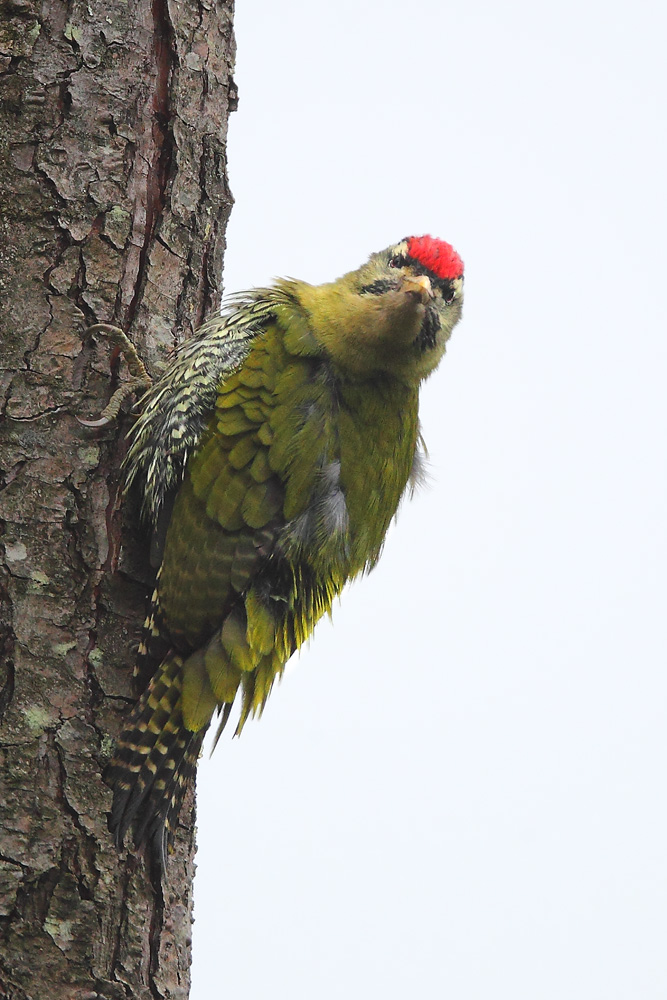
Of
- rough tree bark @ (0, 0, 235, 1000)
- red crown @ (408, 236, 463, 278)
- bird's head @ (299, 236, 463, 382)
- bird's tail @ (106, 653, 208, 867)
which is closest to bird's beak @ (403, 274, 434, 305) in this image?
bird's head @ (299, 236, 463, 382)

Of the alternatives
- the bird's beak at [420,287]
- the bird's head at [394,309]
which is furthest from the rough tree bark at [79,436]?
the bird's beak at [420,287]

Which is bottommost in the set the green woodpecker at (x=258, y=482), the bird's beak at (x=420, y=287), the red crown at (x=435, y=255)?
the green woodpecker at (x=258, y=482)

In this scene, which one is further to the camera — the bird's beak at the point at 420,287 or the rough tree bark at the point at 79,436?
the bird's beak at the point at 420,287

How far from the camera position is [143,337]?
3.06 m

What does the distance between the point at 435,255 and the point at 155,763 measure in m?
1.81

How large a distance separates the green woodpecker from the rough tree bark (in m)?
0.10

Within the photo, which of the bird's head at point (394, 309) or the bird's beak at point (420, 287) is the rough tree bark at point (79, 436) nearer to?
the bird's head at point (394, 309)

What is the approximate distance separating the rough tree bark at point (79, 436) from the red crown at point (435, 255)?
2.31 ft

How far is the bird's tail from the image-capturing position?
2.71 meters

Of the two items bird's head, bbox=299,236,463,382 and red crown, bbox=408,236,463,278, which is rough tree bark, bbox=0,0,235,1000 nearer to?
bird's head, bbox=299,236,463,382

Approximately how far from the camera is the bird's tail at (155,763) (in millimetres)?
2709

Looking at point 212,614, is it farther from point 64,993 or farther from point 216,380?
point 64,993

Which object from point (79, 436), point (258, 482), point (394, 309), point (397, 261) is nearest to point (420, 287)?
point (394, 309)

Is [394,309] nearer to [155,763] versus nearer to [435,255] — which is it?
[435,255]
